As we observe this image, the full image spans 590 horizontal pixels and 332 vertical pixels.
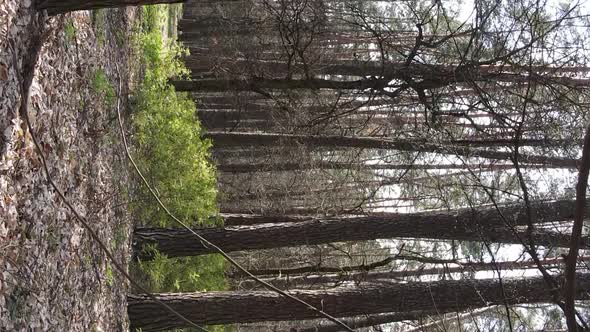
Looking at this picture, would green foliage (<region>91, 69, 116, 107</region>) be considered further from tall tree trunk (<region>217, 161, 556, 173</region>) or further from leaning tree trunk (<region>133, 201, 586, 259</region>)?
tall tree trunk (<region>217, 161, 556, 173</region>)

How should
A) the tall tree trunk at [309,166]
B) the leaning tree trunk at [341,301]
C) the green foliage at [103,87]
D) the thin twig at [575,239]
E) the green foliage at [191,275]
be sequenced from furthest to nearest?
the tall tree trunk at [309,166]
the green foliage at [191,275]
the leaning tree trunk at [341,301]
the green foliage at [103,87]
the thin twig at [575,239]

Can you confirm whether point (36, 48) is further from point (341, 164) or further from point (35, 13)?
point (341, 164)

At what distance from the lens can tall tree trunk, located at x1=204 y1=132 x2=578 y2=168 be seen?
29.5 feet

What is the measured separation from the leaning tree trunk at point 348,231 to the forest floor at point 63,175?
674 millimetres

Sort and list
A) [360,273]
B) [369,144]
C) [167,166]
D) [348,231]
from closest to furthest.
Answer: [348,231] < [167,166] < [360,273] < [369,144]

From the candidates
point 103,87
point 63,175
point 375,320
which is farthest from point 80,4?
point 375,320

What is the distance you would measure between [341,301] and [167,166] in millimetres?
3241

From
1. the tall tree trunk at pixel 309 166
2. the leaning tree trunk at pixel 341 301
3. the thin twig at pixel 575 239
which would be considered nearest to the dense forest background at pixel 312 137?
the leaning tree trunk at pixel 341 301

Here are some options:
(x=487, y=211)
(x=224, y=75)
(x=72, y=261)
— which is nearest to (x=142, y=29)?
(x=224, y=75)

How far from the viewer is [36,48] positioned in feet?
14.3

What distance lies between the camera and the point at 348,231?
8039 millimetres

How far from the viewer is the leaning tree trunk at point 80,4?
13.2 ft

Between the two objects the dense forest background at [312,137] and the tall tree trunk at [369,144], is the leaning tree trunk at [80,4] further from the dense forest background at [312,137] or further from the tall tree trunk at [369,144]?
the tall tree trunk at [369,144]

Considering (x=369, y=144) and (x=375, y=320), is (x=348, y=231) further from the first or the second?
(x=369, y=144)
